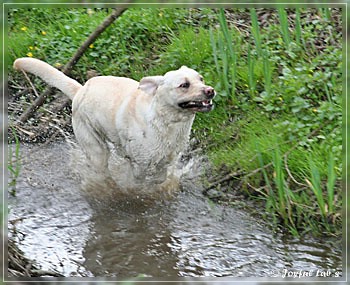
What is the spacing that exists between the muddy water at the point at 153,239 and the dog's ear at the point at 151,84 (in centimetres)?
98

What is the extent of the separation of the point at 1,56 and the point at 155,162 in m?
1.57

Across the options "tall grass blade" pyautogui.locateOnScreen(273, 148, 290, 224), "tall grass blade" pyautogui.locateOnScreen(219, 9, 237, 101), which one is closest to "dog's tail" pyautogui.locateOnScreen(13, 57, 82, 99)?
"tall grass blade" pyautogui.locateOnScreen(219, 9, 237, 101)

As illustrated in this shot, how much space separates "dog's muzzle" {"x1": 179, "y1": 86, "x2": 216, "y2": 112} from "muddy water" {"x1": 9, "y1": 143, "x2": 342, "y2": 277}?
90 centimetres

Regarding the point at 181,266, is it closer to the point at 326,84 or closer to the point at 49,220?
the point at 49,220

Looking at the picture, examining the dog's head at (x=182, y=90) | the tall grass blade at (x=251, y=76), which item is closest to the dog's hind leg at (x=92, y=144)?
the dog's head at (x=182, y=90)

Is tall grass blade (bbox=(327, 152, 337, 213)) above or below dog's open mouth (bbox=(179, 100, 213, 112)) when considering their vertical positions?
below

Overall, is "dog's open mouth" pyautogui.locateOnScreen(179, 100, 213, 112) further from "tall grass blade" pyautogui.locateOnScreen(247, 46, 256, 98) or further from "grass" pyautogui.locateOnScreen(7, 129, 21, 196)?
"grass" pyautogui.locateOnScreen(7, 129, 21, 196)

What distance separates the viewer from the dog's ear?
5387 millimetres

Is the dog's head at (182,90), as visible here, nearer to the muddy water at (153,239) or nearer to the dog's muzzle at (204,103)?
the dog's muzzle at (204,103)

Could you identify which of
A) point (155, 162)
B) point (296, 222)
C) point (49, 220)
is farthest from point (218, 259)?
point (49, 220)

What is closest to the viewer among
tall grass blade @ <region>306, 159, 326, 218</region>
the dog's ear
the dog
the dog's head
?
tall grass blade @ <region>306, 159, 326, 218</region>

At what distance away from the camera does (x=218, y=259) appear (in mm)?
4949

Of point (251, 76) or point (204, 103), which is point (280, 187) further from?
point (251, 76)

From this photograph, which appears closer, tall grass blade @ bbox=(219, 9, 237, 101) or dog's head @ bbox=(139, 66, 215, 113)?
dog's head @ bbox=(139, 66, 215, 113)
